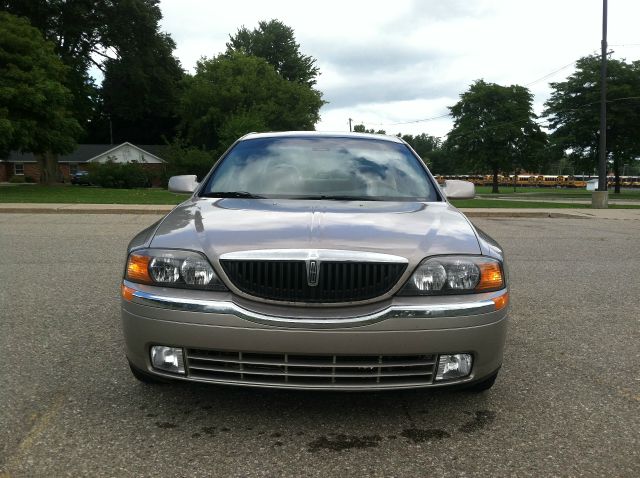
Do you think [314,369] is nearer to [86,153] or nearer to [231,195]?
[231,195]

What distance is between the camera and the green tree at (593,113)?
4297 centimetres

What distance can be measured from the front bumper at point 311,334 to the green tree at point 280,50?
67.4m

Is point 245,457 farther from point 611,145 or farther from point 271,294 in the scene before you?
point 611,145

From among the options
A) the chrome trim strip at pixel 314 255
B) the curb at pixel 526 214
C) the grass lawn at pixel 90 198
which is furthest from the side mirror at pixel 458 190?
the grass lawn at pixel 90 198

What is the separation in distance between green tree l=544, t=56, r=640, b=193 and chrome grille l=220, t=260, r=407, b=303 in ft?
149

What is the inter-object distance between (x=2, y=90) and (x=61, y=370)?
2571 centimetres

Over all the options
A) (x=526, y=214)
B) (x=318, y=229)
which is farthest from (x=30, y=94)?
(x=318, y=229)

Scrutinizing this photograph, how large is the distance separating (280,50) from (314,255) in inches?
2731

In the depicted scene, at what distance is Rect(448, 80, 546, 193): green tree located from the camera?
55484mm

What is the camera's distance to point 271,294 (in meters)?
2.59

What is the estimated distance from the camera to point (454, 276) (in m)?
2.70

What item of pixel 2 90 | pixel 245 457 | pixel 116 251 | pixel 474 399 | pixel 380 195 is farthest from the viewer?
pixel 2 90

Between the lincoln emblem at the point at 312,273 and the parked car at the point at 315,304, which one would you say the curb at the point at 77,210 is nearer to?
the parked car at the point at 315,304

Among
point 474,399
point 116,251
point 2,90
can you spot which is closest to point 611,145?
point 2,90
